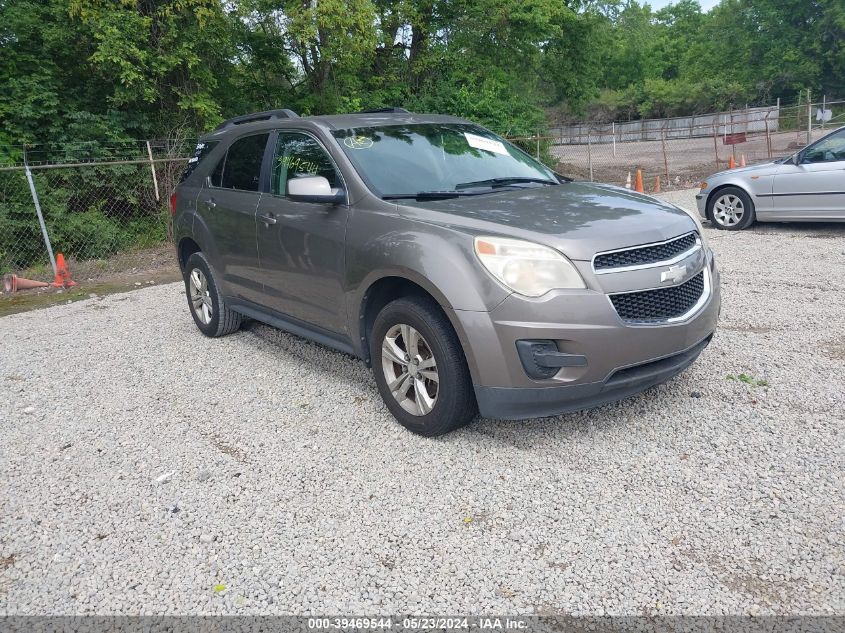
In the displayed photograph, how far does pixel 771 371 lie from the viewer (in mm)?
4609

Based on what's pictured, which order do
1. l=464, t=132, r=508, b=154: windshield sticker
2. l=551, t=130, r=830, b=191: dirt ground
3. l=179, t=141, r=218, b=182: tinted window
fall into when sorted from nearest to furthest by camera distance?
→ l=464, t=132, r=508, b=154: windshield sticker
l=179, t=141, r=218, b=182: tinted window
l=551, t=130, r=830, b=191: dirt ground

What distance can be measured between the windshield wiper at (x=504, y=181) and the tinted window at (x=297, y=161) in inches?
33.7

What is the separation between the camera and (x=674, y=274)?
3.64 meters

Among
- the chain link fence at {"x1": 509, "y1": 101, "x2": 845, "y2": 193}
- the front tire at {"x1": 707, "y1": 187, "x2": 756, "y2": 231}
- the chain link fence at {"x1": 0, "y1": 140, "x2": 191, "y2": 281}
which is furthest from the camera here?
the chain link fence at {"x1": 509, "y1": 101, "x2": 845, "y2": 193}

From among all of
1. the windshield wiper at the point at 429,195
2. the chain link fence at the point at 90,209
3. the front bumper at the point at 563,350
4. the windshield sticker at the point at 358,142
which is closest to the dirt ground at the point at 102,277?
the chain link fence at the point at 90,209

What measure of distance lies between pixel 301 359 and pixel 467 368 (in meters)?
2.34

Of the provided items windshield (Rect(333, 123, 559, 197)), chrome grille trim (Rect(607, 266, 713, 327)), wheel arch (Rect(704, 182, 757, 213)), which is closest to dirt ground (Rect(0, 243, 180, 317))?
windshield (Rect(333, 123, 559, 197))

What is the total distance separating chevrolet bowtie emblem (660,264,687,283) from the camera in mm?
3584

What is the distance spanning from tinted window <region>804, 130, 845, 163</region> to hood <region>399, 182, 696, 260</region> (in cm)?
652

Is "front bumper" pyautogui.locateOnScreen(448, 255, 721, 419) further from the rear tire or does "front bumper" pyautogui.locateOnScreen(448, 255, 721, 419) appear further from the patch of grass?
the rear tire

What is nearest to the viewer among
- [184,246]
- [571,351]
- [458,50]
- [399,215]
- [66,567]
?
[66,567]

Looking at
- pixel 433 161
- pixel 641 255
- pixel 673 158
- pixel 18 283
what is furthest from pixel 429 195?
pixel 673 158

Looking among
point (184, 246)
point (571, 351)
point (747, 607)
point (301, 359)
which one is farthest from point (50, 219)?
point (747, 607)

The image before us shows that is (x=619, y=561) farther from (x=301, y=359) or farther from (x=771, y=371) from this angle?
(x=301, y=359)
